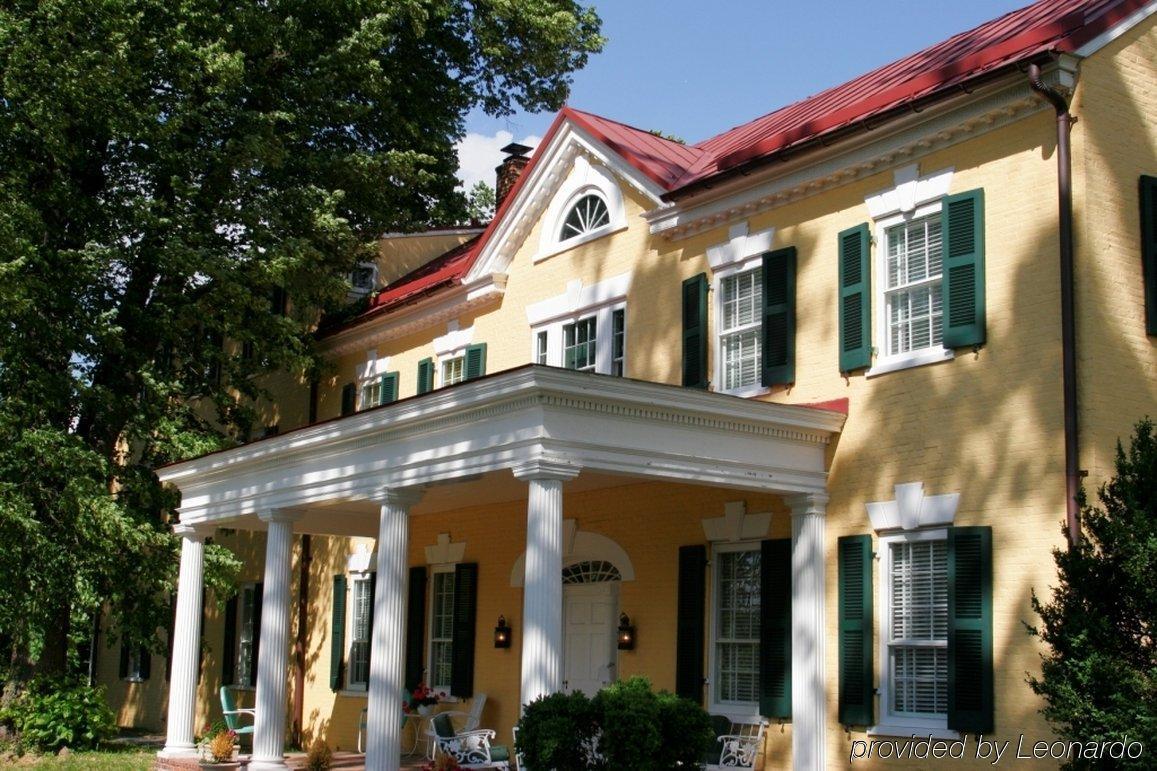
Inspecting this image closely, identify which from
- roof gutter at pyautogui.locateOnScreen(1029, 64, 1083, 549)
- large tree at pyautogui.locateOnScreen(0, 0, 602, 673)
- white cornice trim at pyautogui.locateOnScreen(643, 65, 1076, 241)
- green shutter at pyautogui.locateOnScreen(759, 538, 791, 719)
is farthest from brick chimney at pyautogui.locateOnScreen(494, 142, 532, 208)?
roof gutter at pyautogui.locateOnScreen(1029, 64, 1083, 549)

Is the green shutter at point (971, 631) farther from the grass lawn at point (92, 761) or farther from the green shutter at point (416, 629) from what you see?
the grass lawn at point (92, 761)

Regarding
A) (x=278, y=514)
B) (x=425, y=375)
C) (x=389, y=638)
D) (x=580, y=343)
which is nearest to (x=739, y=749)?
(x=389, y=638)

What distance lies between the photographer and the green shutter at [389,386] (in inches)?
874

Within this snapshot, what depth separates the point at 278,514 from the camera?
17.1 metres

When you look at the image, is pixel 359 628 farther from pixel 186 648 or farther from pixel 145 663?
pixel 145 663

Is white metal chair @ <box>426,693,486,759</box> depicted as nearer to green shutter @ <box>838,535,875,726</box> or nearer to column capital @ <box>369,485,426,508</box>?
column capital @ <box>369,485,426,508</box>

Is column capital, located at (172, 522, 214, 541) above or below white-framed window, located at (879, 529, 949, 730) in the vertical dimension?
above

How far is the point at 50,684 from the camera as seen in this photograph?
21812mm

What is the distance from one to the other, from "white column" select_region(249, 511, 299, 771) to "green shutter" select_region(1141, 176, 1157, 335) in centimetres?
1018

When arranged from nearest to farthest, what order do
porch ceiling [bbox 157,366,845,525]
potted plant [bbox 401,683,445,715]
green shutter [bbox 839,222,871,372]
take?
porch ceiling [bbox 157,366,845,525], green shutter [bbox 839,222,871,372], potted plant [bbox 401,683,445,715]

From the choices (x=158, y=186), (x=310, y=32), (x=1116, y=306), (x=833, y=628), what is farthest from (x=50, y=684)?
(x=1116, y=306)

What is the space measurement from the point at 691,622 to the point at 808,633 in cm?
180

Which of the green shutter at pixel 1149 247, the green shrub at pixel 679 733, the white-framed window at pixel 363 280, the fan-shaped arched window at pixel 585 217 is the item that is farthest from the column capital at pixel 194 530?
the green shutter at pixel 1149 247

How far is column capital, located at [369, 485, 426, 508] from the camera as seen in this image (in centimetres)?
1465
